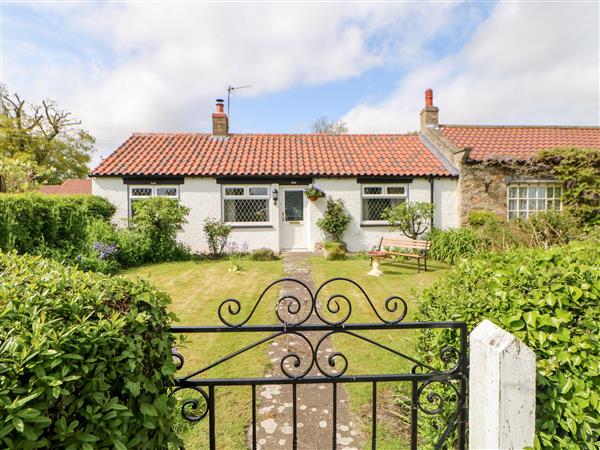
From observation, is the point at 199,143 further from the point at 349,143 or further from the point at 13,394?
the point at 13,394

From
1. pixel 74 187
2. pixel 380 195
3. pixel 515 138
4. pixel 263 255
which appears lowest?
pixel 263 255

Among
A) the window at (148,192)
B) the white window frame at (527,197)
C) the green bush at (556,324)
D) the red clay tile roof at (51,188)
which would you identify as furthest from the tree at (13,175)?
the red clay tile roof at (51,188)

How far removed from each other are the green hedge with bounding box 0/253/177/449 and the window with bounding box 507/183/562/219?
1394 centimetres

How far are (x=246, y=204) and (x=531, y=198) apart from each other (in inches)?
439

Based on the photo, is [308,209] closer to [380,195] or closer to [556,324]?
[380,195]

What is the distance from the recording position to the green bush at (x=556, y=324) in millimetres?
1730

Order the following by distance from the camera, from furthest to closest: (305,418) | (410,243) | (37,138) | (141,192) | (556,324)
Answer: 1. (37,138)
2. (141,192)
3. (410,243)
4. (305,418)
5. (556,324)

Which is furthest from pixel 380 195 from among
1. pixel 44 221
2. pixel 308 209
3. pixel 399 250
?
pixel 44 221

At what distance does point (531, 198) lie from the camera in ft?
40.4

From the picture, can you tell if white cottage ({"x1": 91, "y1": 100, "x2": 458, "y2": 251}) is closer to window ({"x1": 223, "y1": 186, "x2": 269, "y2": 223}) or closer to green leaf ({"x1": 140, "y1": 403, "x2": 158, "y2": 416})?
window ({"x1": 223, "y1": 186, "x2": 269, "y2": 223})

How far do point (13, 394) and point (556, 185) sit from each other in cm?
1574

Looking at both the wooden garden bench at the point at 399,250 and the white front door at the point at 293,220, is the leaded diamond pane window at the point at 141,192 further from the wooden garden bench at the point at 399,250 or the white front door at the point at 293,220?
the wooden garden bench at the point at 399,250

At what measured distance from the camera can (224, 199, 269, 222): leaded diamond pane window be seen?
12.4 m

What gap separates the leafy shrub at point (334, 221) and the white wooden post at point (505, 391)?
1034cm
